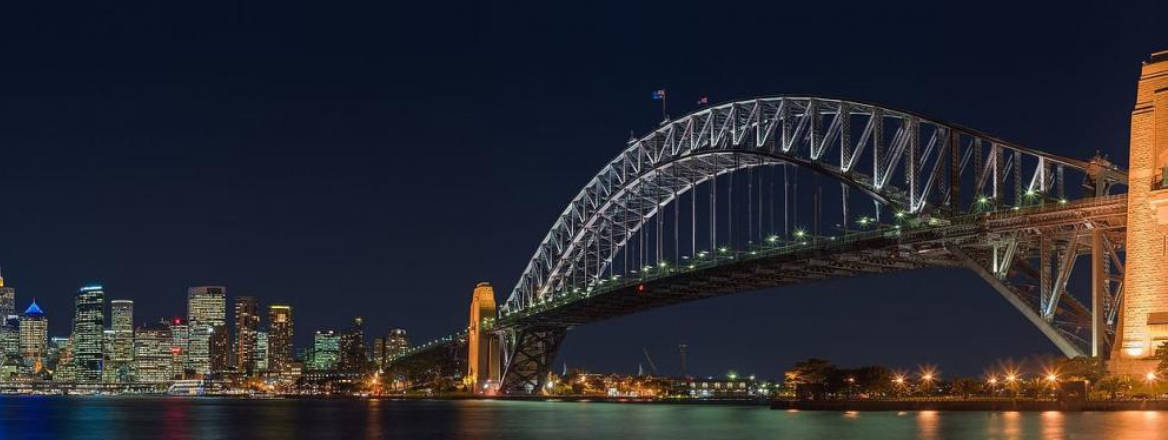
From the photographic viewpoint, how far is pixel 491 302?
123m

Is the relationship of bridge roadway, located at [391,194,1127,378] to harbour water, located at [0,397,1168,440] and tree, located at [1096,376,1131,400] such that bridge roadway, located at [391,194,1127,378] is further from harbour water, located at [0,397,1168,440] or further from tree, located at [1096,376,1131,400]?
harbour water, located at [0,397,1168,440]

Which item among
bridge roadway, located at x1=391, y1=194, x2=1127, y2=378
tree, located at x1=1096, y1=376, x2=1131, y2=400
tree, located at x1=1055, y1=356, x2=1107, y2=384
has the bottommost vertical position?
tree, located at x1=1096, y1=376, x2=1131, y2=400

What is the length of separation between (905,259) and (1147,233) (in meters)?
17.6

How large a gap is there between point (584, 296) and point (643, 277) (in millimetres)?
8260

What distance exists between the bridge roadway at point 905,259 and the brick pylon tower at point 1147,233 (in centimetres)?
197

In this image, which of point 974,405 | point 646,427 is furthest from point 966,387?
point 646,427

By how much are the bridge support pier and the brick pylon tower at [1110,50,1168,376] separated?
7160cm

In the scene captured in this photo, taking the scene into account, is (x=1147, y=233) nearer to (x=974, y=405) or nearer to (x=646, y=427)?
(x=974, y=405)

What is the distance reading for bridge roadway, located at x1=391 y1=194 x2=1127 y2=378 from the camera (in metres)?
52.1

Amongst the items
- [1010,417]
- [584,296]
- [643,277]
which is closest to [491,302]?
[584,296]

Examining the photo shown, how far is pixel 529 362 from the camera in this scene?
120188mm

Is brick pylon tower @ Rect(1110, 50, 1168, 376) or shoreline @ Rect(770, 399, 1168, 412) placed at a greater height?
brick pylon tower @ Rect(1110, 50, 1168, 376)

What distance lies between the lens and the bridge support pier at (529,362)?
117 m

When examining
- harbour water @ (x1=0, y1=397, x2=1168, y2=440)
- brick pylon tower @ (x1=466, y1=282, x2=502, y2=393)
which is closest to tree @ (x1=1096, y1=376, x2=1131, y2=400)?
harbour water @ (x1=0, y1=397, x2=1168, y2=440)
